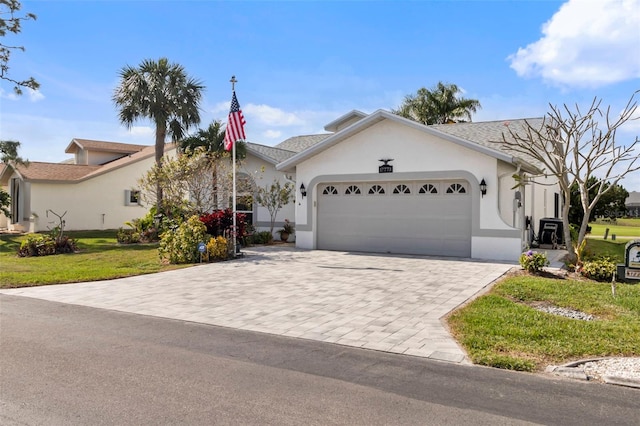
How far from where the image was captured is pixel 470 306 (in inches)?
314

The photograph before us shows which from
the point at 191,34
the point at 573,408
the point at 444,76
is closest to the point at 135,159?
the point at 191,34

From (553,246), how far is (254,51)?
1237cm

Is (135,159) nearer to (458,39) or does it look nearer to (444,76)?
(444,76)

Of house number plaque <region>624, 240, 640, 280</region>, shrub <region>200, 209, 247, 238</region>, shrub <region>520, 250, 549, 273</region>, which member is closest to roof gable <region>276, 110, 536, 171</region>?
shrub <region>200, 209, 247, 238</region>

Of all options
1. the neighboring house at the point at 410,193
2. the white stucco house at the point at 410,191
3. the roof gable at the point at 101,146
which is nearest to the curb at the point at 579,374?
the white stucco house at the point at 410,191

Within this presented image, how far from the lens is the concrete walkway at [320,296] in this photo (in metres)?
6.62

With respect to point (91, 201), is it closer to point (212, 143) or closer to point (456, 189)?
point (212, 143)

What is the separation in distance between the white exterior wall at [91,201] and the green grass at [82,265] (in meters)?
6.24

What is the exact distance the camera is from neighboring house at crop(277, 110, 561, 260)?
1398 cm

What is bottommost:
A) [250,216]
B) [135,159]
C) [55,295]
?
[55,295]

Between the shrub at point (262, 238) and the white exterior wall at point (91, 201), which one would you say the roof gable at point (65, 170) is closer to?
the white exterior wall at point (91, 201)

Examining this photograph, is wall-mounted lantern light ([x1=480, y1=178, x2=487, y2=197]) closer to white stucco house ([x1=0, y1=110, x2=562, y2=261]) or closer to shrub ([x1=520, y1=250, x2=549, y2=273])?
white stucco house ([x1=0, y1=110, x2=562, y2=261])

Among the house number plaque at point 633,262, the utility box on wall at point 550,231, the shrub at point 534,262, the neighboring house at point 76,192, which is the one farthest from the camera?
the neighboring house at point 76,192

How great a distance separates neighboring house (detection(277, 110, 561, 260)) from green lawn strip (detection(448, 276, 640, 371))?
16.3ft
